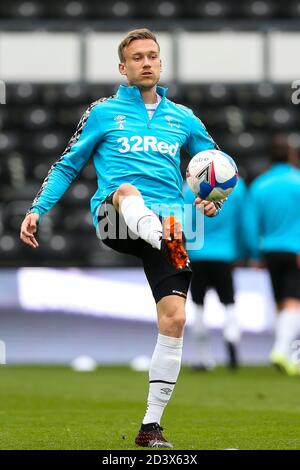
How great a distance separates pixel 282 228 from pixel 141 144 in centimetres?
563

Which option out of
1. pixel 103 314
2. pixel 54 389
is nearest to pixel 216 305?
pixel 103 314

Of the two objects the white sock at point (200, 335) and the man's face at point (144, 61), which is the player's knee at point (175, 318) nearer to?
the man's face at point (144, 61)

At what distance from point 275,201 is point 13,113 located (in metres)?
6.77

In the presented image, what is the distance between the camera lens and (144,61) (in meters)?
5.57

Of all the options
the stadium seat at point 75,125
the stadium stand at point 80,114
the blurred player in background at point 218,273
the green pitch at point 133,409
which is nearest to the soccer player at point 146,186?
the green pitch at point 133,409

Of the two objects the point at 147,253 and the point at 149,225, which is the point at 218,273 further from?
the point at 149,225

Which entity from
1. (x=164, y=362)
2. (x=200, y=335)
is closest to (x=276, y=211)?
(x=200, y=335)

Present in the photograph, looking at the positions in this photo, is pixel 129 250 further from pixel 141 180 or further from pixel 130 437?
pixel 130 437

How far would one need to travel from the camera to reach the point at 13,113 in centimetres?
1680

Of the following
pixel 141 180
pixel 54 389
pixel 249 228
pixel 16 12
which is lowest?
pixel 54 389

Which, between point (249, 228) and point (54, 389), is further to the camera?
point (249, 228)

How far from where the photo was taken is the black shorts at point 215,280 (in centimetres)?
1128

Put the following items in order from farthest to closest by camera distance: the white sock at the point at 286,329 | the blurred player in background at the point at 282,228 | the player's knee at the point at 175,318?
the blurred player in background at the point at 282,228
the white sock at the point at 286,329
the player's knee at the point at 175,318

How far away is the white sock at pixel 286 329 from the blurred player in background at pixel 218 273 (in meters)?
0.58
